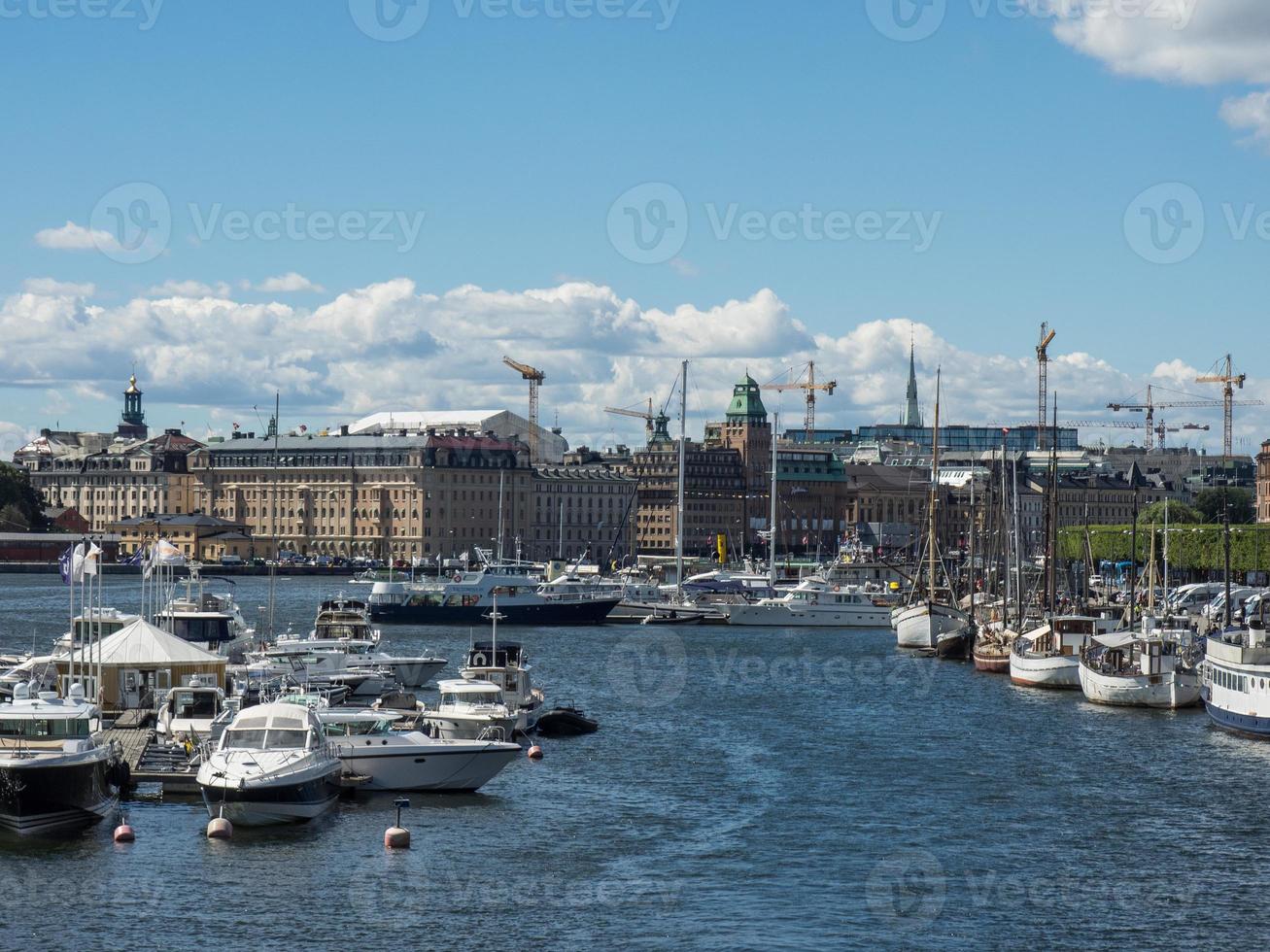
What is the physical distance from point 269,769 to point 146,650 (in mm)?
12101

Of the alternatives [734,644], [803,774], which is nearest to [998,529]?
[734,644]

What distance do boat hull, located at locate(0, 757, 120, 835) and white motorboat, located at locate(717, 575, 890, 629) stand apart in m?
75.2

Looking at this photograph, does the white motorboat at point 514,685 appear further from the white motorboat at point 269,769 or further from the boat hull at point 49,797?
the boat hull at point 49,797

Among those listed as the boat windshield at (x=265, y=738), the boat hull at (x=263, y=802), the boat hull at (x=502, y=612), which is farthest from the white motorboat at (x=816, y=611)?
the boat hull at (x=263, y=802)

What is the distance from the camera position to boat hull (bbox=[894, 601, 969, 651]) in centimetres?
8669

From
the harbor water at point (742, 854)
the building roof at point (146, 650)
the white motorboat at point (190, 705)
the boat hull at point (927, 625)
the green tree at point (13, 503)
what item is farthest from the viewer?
the green tree at point (13, 503)

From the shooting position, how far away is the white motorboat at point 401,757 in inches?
1553

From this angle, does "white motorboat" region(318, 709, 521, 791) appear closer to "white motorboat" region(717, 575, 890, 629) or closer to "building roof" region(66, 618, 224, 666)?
"building roof" region(66, 618, 224, 666)

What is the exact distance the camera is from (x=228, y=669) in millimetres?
52469

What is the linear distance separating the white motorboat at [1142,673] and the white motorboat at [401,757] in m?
24.5

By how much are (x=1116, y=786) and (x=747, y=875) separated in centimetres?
1312

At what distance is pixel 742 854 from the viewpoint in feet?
116

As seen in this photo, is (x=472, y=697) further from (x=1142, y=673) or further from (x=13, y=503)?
(x=13, y=503)

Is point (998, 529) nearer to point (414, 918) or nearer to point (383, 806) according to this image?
point (383, 806)
